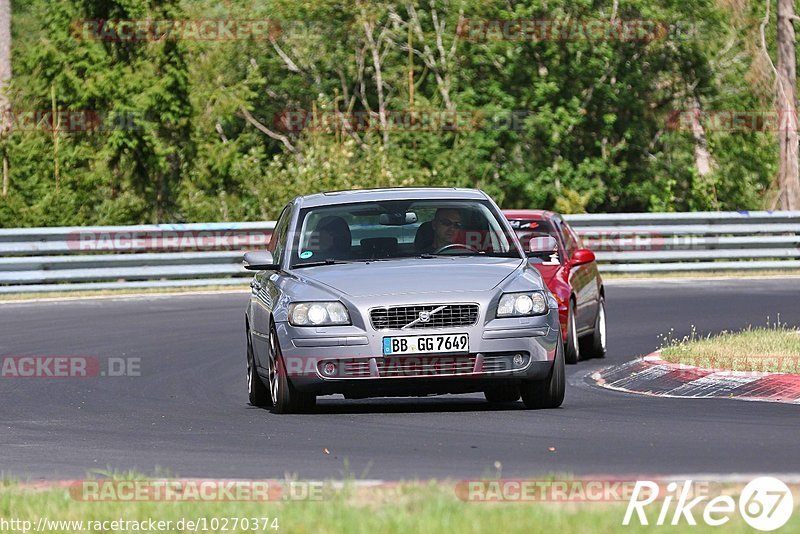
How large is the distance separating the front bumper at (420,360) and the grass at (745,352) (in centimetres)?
259

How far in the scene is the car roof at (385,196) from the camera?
1345 cm

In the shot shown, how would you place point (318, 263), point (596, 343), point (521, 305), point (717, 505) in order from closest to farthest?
point (717, 505), point (521, 305), point (318, 263), point (596, 343)

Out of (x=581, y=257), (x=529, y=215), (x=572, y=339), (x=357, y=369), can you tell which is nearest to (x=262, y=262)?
(x=357, y=369)

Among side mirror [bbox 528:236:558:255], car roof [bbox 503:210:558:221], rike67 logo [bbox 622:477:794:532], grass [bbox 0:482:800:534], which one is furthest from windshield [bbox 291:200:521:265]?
rike67 logo [bbox 622:477:794:532]

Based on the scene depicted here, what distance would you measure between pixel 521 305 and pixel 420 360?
2.56 ft

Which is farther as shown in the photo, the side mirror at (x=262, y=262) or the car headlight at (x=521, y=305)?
the side mirror at (x=262, y=262)

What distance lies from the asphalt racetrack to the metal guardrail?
30.2 feet

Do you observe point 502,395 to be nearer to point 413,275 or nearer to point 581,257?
point 413,275

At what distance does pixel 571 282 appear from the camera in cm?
1703

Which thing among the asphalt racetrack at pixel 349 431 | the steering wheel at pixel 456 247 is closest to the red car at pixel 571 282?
the asphalt racetrack at pixel 349 431

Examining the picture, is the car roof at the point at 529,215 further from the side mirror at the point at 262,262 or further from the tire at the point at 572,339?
the side mirror at the point at 262,262

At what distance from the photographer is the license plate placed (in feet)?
38.7

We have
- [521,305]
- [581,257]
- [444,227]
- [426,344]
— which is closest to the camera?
[426,344]

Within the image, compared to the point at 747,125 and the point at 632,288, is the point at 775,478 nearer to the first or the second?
the point at 632,288
